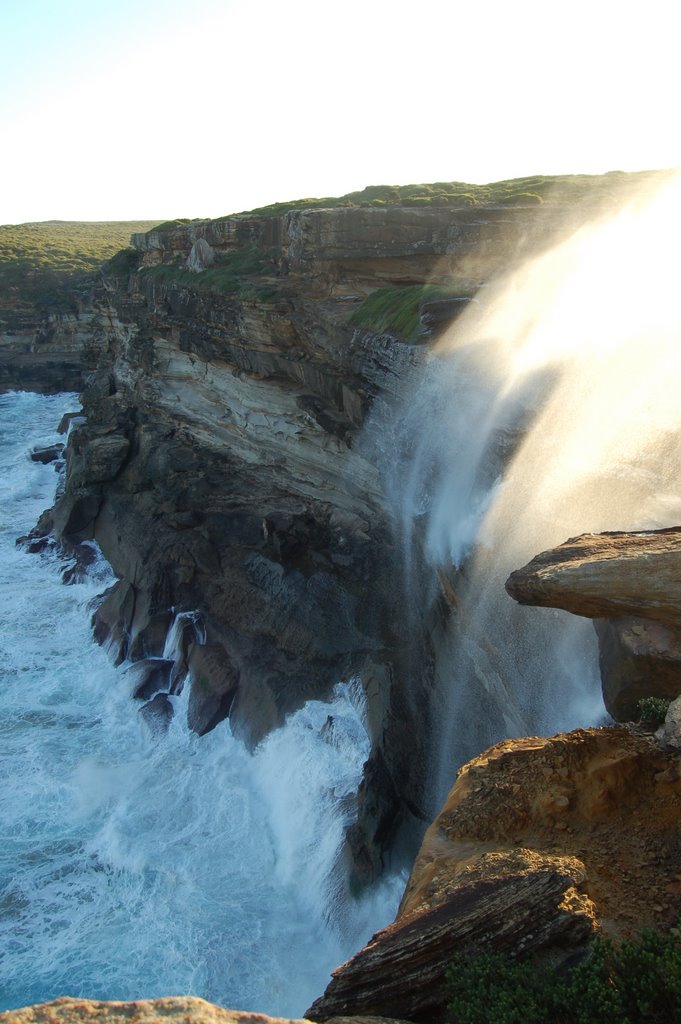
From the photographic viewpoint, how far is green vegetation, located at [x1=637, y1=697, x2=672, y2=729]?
8992 mm

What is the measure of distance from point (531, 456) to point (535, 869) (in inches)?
338

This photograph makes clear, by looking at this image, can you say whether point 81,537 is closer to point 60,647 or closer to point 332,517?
point 60,647

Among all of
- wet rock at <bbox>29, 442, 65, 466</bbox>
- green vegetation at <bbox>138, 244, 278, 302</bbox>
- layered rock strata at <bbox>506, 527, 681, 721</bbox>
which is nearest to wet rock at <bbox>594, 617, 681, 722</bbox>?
layered rock strata at <bbox>506, 527, 681, 721</bbox>

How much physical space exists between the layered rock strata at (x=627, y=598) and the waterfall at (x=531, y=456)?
1.38m

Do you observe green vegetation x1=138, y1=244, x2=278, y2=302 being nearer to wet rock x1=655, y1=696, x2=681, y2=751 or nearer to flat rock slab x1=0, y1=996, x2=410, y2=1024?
wet rock x1=655, y1=696, x2=681, y2=751

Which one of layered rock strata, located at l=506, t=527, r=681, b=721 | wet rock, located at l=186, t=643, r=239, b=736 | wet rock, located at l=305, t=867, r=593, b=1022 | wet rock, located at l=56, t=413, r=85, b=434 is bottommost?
wet rock, located at l=186, t=643, r=239, b=736

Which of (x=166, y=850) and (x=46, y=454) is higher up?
(x=46, y=454)

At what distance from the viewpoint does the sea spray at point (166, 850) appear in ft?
44.4

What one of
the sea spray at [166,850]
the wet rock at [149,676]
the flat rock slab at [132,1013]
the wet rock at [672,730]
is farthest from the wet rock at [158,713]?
the wet rock at [672,730]

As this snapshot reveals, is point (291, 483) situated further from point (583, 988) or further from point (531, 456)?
point (583, 988)

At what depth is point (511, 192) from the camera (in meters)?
25.4

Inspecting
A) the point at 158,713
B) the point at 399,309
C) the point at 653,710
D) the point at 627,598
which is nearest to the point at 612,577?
the point at 627,598

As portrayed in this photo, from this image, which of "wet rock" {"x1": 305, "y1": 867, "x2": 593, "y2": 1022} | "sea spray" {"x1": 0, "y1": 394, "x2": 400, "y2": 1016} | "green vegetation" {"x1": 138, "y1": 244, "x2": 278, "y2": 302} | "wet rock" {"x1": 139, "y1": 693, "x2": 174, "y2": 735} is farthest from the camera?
"green vegetation" {"x1": 138, "y1": 244, "x2": 278, "y2": 302}

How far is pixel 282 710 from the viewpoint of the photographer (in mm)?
18422
